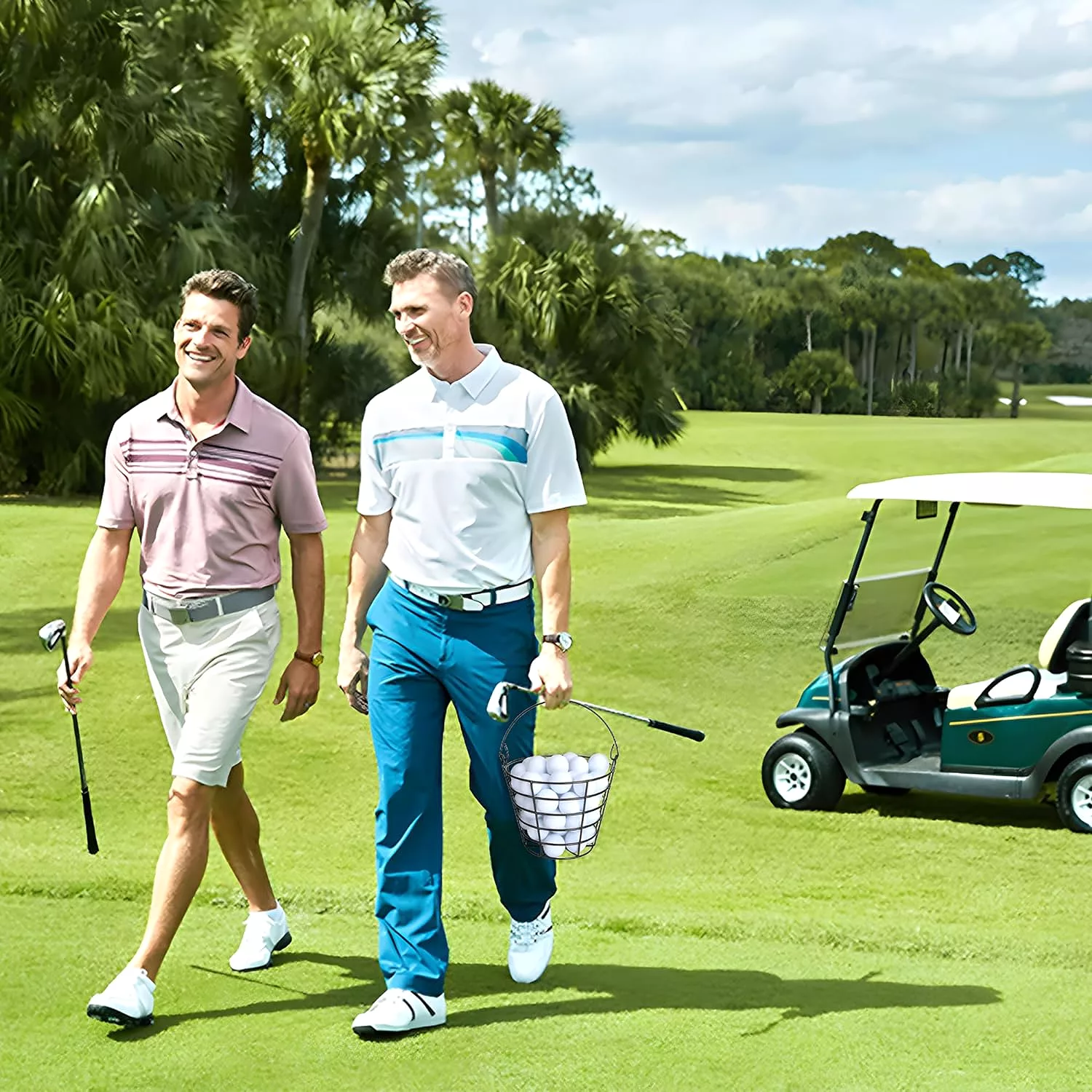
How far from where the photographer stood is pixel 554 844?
4.18 metres

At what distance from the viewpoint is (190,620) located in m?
4.19

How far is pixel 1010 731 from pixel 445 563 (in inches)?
173

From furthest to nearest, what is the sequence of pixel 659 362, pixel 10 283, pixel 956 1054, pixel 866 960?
1. pixel 659 362
2. pixel 10 283
3. pixel 866 960
4. pixel 956 1054

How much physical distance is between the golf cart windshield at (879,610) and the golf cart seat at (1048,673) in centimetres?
59

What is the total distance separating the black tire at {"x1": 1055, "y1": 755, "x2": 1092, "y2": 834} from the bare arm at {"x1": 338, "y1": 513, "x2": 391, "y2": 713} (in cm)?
435

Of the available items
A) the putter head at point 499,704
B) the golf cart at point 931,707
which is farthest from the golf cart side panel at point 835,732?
the putter head at point 499,704

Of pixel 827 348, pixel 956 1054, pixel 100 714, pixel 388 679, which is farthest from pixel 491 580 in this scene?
pixel 827 348

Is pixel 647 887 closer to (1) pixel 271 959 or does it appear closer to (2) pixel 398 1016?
(1) pixel 271 959

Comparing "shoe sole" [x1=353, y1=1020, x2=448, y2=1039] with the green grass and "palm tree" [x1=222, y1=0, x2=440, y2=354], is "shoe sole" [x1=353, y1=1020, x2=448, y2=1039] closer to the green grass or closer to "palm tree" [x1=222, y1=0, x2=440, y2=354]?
the green grass

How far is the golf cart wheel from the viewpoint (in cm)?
839

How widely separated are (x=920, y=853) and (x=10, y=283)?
1893 cm

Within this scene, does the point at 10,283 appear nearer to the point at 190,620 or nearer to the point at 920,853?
the point at 920,853

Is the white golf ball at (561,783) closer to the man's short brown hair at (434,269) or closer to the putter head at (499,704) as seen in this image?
the putter head at (499,704)

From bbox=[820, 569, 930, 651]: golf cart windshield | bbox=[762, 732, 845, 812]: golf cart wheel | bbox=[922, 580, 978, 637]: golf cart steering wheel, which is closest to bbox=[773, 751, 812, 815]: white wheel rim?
bbox=[762, 732, 845, 812]: golf cart wheel
